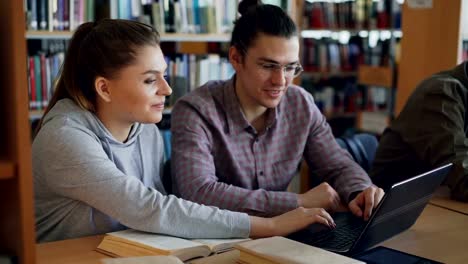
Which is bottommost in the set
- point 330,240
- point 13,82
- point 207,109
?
point 330,240

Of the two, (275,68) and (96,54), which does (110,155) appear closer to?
(96,54)

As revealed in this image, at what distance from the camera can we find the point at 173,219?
4.67 feet

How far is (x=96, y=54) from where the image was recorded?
5.35ft

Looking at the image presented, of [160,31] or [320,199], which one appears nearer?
[320,199]

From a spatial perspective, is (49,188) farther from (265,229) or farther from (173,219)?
(265,229)

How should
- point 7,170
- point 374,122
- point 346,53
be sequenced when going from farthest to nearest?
point 346,53 → point 374,122 → point 7,170

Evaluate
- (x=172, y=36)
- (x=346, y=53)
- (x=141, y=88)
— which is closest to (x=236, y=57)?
(x=141, y=88)

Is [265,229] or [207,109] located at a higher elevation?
[207,109]

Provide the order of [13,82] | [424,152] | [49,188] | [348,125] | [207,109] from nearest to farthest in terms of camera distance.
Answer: [13,82] → [49,188] → [207,109] → [424,152] → [348,125]

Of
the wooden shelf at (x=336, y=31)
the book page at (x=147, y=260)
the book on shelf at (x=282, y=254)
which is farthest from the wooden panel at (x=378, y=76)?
the book page at (x=147, y=260)

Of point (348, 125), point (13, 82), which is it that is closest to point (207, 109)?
point (13, 82)

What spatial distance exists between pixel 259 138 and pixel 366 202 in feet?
1.33

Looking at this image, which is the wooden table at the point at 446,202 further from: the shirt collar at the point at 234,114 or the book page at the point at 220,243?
the book page at the point at 220,243

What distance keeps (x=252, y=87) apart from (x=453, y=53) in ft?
5.56
